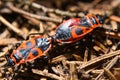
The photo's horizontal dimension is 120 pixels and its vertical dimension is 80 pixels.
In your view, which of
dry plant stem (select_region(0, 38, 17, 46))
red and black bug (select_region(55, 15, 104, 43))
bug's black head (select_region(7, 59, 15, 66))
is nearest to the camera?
bug's black head (select_region(7, 59, 15, 66))

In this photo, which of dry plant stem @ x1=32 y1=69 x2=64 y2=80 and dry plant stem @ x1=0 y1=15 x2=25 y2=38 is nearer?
dry plant stem @ x1=32 y1=69 x2=64 y2=80

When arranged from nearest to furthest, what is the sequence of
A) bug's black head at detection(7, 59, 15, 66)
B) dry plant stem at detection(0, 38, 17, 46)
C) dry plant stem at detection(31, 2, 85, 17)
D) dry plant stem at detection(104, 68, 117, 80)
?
dry plant stem at detection(104, 68, 117, 80)
bug's black head at detection(7, 59, 15, 66)
dry plant stem at detection(0, 38, 17, 46)
dry plant stem at detection(31, 2, 85, 17)

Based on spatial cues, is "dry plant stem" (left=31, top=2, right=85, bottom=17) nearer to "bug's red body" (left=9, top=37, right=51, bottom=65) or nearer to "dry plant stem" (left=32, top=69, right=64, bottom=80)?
"bug's red body" (left=9, top=37, right=51, bottom=65)

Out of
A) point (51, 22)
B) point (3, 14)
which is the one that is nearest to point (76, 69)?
point (51, 22)

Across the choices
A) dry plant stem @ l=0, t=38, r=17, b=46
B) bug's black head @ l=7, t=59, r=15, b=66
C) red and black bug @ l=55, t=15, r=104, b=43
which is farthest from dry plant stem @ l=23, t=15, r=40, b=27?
bug's black head @ l=7, t=59, r=15, b=66

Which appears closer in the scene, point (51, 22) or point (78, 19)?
point (78, 19)

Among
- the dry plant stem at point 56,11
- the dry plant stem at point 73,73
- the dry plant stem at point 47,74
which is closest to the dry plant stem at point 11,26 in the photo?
the dry plant stem at point 56,11

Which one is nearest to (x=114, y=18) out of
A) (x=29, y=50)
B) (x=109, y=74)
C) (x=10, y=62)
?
(x=109, y=74)

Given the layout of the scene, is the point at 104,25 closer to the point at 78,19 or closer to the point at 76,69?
the point at 78,19

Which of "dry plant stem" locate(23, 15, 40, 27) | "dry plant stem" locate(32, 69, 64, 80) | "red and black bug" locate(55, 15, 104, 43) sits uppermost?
"dry plant stem" locate(23, 15, 40, 27)
